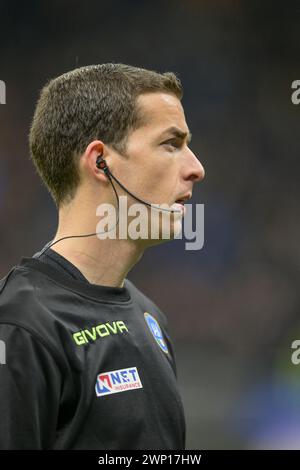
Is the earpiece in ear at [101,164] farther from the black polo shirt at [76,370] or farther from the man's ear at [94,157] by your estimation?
the black polo shirt at [76,370]

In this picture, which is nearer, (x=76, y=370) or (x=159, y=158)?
(x=76, y=370)

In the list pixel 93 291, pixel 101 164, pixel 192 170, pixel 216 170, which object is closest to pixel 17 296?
pixel 93 291

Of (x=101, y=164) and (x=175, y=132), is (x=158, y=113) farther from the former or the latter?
(x=101, y=164)

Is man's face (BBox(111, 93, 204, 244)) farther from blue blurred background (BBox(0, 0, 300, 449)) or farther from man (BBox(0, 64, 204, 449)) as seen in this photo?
blue blurred background (BBox(0, 0, 300, 449))

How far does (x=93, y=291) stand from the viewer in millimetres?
1537

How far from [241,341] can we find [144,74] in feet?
9.55

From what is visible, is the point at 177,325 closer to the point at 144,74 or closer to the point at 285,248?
the point at 285,248

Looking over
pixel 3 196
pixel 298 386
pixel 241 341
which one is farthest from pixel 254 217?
pixel 3 196

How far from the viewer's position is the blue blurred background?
426 cm

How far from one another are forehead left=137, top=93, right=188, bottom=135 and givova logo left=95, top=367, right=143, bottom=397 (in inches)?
22.6

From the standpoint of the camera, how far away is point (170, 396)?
5.13ft

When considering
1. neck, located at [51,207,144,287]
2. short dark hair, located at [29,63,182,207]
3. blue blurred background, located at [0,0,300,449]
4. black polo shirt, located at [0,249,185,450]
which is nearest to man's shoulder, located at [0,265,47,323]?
black polo shirt, located at [0,249,185,450]

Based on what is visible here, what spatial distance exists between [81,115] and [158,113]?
0.19 m

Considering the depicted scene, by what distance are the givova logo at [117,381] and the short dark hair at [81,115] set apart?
0.45 metres
